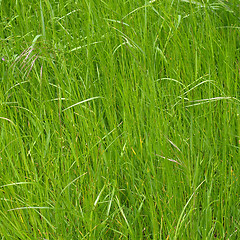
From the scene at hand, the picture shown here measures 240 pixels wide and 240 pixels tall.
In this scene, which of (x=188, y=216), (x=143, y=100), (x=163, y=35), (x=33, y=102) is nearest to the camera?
(x=188, y=216)

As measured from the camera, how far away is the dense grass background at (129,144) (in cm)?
135

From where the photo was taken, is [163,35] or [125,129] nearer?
[125,129]

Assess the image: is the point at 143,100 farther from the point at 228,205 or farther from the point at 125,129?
the point at 228,205

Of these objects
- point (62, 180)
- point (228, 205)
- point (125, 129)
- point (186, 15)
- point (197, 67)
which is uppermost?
point (186, 15)

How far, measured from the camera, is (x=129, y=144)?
155cm

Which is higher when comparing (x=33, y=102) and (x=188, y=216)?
Result: (x=33, y=102)

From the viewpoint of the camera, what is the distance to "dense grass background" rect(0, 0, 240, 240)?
135 cm

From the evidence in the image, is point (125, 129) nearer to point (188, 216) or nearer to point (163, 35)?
point (188, 216)

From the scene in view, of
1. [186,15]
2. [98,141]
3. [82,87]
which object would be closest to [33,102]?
[82,87]

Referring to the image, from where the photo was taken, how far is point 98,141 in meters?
1.56

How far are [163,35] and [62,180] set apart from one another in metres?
1.01

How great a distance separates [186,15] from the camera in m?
2.18

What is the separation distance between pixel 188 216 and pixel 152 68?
0.76 meters

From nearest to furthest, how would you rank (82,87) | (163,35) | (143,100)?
(143,100) < (82,87) < (163,35)
